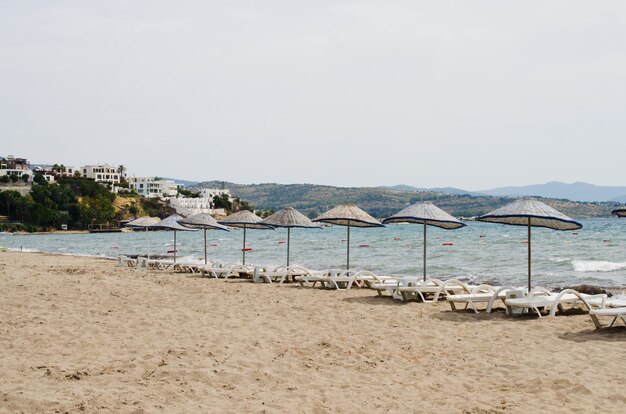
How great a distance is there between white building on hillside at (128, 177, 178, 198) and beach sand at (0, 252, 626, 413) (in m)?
127

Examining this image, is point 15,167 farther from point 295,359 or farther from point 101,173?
point 295,359

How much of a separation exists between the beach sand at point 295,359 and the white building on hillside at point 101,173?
12956cm

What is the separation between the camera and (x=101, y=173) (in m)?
134

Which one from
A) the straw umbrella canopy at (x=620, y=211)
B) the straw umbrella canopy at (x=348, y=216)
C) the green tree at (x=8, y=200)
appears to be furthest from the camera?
the green tree at (x=8, y=200)

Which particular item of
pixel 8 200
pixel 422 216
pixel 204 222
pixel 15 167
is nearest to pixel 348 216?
pixel 422 216

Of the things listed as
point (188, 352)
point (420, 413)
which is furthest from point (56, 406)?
point (420, 413)

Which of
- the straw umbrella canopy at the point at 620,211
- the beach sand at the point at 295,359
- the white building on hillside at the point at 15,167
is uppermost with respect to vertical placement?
the white building on hillside at the point at 15,167

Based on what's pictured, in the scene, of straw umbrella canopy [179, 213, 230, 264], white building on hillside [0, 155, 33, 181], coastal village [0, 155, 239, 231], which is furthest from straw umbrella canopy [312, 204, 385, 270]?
white building on hillside [0, 155, 33, 181]

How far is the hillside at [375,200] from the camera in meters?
110

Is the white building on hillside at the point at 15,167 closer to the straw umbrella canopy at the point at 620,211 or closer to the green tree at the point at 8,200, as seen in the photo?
the green tree at the point at 8,200

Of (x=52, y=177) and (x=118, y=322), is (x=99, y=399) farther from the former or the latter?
(x=52, y=177)

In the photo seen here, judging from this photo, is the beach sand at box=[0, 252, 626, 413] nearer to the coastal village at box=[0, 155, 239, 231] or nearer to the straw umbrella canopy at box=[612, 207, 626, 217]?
the straw umbrella canopy at box=[612, 207, 626, 217]

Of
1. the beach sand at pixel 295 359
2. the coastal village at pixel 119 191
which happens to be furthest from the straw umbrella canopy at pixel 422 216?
the coastal village at pixel 119 191

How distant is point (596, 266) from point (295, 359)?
65.4ft
